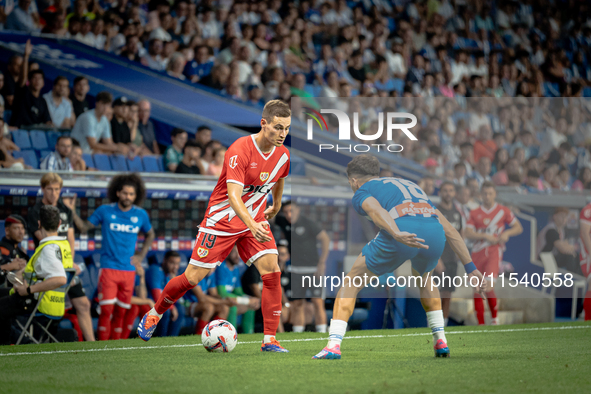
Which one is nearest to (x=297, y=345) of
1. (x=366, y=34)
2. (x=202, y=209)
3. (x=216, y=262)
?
(x=216, y=262)

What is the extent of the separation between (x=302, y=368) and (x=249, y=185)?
160 centimetres

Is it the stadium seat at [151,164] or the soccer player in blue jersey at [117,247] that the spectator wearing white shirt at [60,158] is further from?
the stadium seat at [151,164]

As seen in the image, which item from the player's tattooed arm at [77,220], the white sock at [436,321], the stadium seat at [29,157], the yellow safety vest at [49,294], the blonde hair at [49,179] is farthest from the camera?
the stadium seat at [29,157]

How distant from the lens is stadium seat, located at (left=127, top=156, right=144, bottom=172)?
9.58m

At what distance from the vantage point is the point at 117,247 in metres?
8.09

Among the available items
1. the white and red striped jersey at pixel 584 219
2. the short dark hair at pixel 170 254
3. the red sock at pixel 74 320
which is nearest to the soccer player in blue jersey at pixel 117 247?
the red sock at pixel 74 320

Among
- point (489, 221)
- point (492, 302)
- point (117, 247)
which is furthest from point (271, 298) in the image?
point (489, 221)

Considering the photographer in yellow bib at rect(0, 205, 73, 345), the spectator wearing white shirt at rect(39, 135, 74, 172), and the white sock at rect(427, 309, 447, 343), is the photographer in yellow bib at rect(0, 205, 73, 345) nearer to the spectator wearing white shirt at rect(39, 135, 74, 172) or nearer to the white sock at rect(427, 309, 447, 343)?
the spectator wearing white shirt at rect(39, 135, 74, 172)

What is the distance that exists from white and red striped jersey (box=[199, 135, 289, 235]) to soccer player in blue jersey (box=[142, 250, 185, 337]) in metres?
2.77

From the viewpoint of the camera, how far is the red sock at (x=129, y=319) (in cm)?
832

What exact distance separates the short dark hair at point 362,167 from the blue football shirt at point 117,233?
3265mm

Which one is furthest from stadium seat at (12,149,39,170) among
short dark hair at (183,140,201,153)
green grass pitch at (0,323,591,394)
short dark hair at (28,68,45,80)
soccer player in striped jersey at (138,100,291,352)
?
soccer player in striped jersey at (138,100,291,352)

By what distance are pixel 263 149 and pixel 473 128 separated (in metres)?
6.82

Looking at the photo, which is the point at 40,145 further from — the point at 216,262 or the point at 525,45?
the point at 525,45
